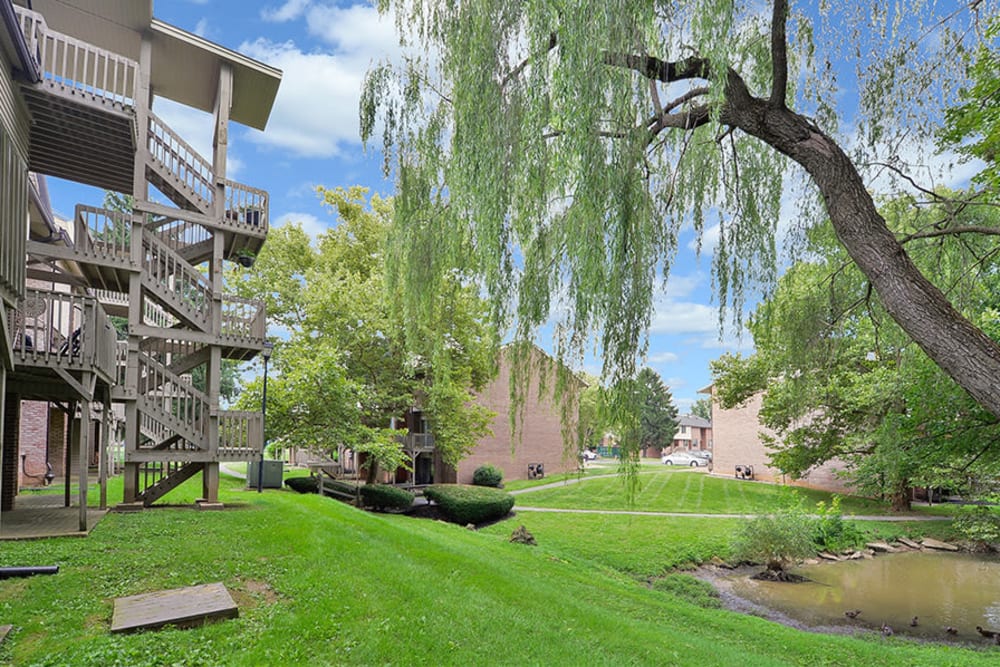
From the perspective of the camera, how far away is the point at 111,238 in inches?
373

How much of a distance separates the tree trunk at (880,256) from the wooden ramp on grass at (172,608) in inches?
238

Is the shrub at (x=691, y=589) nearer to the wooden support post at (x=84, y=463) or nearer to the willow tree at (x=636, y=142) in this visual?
the willow tree at (x=636, y=142)

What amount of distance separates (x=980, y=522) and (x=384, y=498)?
47.2ft

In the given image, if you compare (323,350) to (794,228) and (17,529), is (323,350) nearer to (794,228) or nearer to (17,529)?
(17,529)

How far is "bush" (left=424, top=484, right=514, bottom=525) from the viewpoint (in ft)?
54.0

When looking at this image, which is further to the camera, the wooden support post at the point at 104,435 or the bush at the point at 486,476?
the bush at the point at 486,476

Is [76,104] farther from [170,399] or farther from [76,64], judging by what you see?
[170,399]

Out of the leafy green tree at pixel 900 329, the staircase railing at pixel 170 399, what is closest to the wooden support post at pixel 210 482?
the staircase railing at pixel 170 399

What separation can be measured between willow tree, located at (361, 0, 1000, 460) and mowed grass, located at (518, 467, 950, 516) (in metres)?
14.2

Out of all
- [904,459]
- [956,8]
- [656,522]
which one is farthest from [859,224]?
[656,522]

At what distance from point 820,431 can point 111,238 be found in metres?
20.0

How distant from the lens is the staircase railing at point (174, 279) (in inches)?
384

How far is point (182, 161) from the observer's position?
10.0m

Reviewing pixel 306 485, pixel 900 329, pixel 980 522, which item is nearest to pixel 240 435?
pixel 306 485
